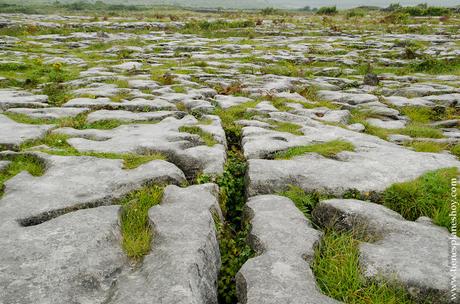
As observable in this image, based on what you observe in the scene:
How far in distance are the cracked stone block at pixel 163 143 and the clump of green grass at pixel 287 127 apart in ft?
4.93

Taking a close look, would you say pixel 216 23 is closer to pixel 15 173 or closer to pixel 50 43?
pixel 50 43

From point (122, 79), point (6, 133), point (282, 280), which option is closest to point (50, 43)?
point (122, 79)

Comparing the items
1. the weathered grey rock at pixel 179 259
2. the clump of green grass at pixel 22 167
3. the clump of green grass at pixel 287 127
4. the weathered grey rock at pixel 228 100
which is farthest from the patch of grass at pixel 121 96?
the weathered grey rock at pixel 179 259

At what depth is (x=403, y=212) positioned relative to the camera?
5941mm

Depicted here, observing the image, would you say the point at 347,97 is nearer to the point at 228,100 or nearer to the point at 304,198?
the point at 228,100

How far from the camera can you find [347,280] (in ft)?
13.9

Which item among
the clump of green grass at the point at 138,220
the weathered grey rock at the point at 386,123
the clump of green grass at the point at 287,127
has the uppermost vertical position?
the clump of green grass at the point at 138,220

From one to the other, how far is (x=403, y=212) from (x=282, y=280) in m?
2.87

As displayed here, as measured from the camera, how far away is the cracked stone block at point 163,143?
290 inches

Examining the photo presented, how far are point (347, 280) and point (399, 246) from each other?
1.01 m

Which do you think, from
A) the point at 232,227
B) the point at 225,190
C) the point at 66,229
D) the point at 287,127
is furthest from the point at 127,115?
the point at 66,229

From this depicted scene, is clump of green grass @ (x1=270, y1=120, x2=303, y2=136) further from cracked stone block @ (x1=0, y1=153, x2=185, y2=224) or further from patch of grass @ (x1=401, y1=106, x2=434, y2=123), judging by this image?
patch of grass @ (x1=401, y1=106, x2=434, y2=123)

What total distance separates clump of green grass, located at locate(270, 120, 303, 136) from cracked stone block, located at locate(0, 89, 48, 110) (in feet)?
22.0

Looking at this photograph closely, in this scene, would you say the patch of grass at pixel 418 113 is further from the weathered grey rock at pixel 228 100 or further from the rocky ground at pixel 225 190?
the weathered grey rock at pixel 228 100
